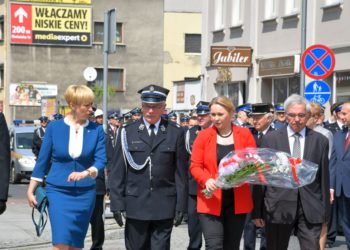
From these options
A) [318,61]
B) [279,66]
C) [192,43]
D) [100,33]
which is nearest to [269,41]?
[279,66]

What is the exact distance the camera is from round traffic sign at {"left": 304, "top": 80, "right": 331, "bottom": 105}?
66.3 feet

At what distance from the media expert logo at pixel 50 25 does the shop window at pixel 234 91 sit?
25.1 meters

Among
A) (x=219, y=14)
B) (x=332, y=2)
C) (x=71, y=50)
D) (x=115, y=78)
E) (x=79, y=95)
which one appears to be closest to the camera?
(x=79, y=95)

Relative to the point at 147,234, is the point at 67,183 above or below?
above

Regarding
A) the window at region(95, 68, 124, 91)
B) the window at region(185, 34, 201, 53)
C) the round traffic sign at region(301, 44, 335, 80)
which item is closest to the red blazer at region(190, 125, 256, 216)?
the round traffic sign at region(301, 44, 335, 80)

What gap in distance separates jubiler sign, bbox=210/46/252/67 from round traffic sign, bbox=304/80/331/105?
28.6 ft

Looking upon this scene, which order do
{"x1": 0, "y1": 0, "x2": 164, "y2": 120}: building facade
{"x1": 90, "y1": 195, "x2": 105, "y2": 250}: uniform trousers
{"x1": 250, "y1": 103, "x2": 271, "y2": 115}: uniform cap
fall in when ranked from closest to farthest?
{"x1": 90, "y1": 195, "x2": 105, "y2": 250}: uniform trousers < {"x1": 250, "y1": 103, "x2": 271, "y2": 115}: uniform cap < {"x1": 0, "y1": 0, "x2": 164, "y2": 120}: building facade

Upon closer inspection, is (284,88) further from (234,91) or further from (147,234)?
(147,234)

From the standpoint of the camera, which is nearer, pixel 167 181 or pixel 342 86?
pixel 167 181

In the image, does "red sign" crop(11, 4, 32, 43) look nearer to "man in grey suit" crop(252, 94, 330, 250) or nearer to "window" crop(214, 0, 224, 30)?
"window" crop(214, 0, 224, 30)

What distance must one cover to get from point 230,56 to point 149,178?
842 inches

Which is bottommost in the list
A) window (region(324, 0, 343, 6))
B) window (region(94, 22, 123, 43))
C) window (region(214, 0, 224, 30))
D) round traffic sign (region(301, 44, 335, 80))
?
round traffic sign (region(301, 44, 335, 80))

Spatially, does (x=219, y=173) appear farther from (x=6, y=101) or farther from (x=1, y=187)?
(x=6, y=101)

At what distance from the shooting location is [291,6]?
96.0 feet
